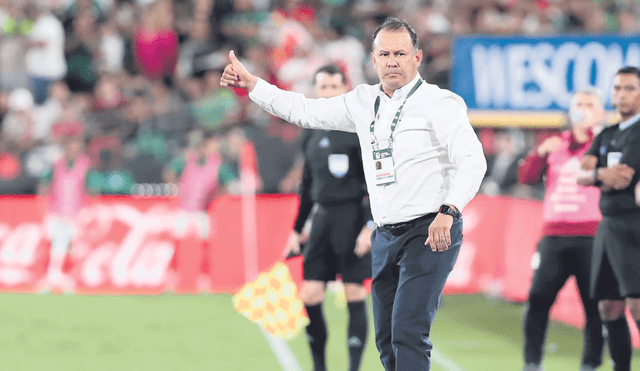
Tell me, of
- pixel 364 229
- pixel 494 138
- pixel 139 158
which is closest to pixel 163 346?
pixel 364 229

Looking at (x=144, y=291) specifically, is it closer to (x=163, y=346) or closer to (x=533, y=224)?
(x=163, y=346)

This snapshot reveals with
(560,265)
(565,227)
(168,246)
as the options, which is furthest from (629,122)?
(168,246)

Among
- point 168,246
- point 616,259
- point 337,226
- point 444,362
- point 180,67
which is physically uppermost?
point 180,67

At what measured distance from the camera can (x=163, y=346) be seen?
8227 mm

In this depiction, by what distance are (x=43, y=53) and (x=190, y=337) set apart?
7.98 m

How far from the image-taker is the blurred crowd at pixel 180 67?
13.5 metres

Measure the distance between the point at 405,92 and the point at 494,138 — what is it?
10347mm

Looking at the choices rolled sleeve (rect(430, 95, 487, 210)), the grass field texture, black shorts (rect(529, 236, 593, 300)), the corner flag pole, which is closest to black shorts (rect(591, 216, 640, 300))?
black shorts (rect(529, 236, 593, 300))

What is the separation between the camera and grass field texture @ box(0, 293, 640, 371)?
7.52 m

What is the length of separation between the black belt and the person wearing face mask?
2.36 meters

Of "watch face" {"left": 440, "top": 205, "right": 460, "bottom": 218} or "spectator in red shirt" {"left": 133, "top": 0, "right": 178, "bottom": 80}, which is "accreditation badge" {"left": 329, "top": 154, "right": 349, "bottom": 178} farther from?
"spectator in red shirt" {"left": 133, "top": 0, "right": 178, "bottom": 80}

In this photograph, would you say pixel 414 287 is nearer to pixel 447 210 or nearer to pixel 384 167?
pixel 447 210

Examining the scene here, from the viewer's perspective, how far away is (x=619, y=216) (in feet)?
19.4

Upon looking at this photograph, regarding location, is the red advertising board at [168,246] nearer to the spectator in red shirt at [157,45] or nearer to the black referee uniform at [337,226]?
the spectator in red shirt at [157,45]
